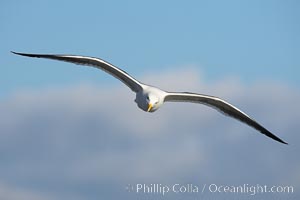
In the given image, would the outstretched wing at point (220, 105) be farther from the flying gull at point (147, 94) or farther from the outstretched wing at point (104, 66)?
the outstretched wing at point (104, 66)

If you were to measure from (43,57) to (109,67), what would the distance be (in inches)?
106

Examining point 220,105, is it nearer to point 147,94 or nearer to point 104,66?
point 147,94

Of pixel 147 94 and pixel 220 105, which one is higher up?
pixel 220 105

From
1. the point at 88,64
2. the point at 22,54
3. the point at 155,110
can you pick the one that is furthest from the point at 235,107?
the point at 22,54

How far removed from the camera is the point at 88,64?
33.2 metres

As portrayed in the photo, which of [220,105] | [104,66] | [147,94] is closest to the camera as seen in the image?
[147,94]

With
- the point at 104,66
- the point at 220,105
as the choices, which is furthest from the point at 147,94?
the point at 220,105

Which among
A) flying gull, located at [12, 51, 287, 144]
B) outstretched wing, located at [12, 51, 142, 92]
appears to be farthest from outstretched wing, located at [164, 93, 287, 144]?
outstretched wing, located at [12, 51, 142, 92]

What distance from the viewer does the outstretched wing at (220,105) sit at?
3419cm

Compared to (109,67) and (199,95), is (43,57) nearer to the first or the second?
(109,67)

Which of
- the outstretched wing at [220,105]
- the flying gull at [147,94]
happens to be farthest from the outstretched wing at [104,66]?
the outstretched wing at [220,105]

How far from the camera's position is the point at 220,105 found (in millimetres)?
35031

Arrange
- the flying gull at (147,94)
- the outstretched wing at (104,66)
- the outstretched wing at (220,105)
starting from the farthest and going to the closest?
the outstretched wing at (220,105) < the outstretched wing at (104,66) < the flying gull at (147,94)

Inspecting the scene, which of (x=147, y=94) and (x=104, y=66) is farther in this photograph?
(x=104, y=66)
